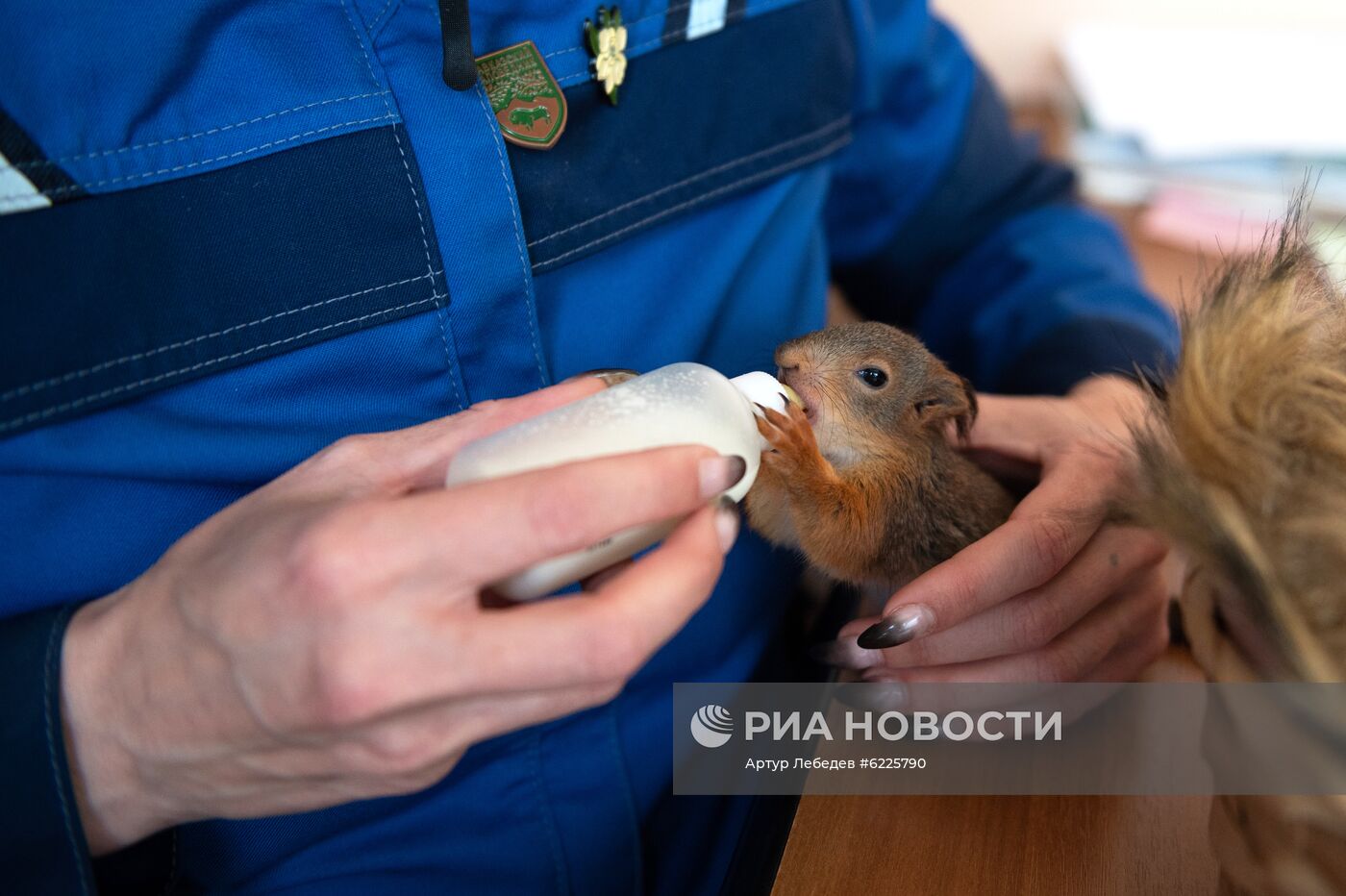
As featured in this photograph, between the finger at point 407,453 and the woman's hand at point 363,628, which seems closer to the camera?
the woman's hand at point 363,628

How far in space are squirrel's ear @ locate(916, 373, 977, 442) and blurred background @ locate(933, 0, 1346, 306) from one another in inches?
32.0

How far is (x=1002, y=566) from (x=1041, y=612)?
0.07 metres

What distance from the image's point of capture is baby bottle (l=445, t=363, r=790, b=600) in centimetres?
55

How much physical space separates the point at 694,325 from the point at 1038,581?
1.33ft

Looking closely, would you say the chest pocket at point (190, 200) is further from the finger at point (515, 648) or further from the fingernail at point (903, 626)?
the fingernail at point (903, 626)

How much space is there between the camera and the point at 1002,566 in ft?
2.50

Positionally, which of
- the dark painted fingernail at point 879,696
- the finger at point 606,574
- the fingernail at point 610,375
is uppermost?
the fingernail at point 610,375

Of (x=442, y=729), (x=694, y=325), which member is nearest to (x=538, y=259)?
(x=694, y=325)

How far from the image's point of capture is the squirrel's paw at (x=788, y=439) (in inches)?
32.4

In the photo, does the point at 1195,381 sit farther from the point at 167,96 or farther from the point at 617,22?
the point at 167,96

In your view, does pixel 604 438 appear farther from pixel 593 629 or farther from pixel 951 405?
pixel 951 405

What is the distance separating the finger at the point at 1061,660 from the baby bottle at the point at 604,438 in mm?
321

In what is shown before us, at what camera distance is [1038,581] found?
2.57 feet

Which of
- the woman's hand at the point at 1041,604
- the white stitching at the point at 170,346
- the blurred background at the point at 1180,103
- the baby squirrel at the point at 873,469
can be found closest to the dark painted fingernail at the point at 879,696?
the woman's hand at the point at 1041,604
